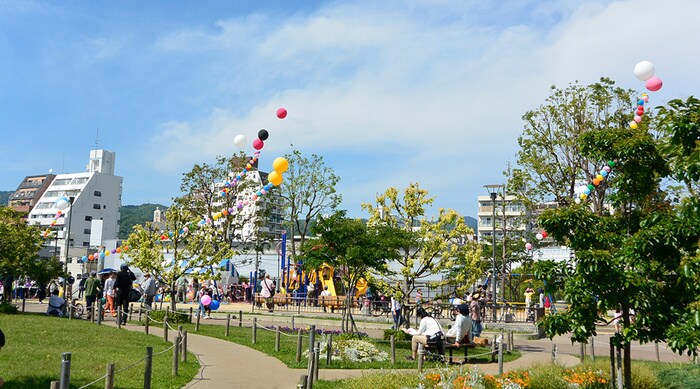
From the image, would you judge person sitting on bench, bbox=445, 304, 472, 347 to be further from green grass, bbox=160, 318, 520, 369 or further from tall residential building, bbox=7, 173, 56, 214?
tall residential building, bbox=7, 173, 56, 214

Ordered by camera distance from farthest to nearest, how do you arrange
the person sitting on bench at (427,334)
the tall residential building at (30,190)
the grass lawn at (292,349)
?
the tall residential building at (30,190)
the person sitting on bench at (427,334)
the grass lawn at (292,349)

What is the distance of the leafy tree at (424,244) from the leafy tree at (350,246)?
83 centimetres

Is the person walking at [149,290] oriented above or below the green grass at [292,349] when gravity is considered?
above

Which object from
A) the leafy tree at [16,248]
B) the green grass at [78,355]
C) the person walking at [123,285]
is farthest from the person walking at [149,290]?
the green grass at [78,355]

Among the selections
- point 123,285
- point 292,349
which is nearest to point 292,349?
point 292,349

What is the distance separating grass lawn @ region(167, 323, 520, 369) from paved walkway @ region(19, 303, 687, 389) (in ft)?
1.02

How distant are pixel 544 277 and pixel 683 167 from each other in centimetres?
337

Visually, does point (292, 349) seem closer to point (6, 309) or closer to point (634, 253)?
point (634, 253)

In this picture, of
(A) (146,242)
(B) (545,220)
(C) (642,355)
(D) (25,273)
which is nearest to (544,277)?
(B) (545,220)

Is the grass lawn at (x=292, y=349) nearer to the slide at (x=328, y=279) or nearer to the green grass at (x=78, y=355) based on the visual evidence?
the green grass at (x=78, y=355)

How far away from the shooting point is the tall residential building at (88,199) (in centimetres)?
10544

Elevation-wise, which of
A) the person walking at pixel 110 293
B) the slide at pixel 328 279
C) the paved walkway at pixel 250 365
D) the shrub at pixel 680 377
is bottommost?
the paved walkway at pixel 250 365

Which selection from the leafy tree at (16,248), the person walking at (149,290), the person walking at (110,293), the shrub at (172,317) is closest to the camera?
the shrub at (172,317)

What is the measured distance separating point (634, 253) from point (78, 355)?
10.4 metres
